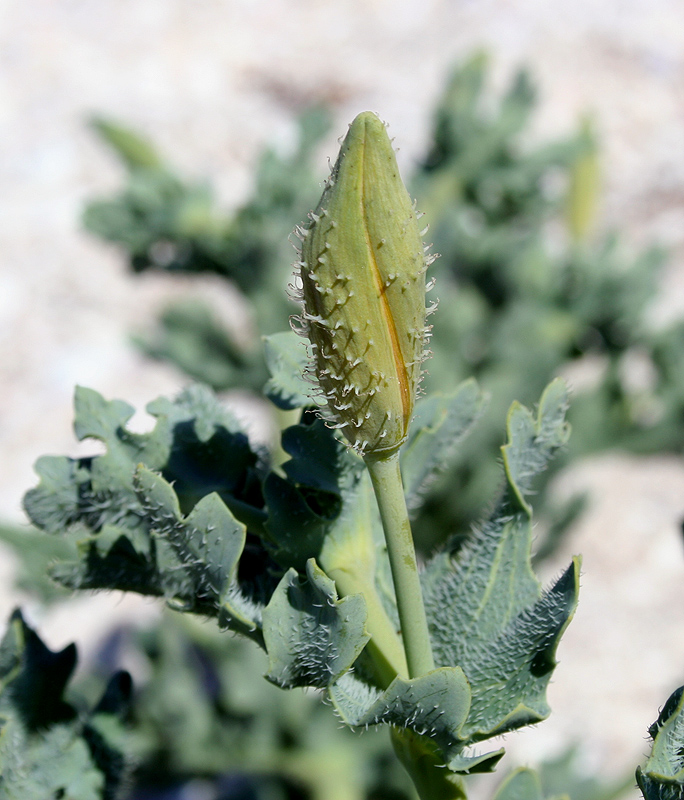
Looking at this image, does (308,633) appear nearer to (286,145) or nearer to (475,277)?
(475,277)

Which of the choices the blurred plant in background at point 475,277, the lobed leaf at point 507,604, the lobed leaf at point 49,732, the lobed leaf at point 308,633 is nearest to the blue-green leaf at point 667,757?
the lobed leaf at point 507,604

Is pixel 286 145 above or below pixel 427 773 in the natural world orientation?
above

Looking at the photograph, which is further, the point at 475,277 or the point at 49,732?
the point at 475,277

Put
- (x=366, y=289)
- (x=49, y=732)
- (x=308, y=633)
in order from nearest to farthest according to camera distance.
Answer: (x=366, y=289)
(x=308, y=633)
(x=49, y=732)

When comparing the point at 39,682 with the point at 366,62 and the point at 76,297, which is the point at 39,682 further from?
the point at 366,62

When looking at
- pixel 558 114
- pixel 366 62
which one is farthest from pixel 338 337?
pixel 366 62

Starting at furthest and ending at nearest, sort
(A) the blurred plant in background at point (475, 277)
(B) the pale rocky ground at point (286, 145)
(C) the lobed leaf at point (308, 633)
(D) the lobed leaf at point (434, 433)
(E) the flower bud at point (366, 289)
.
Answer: (B) the pale rocky ground at point (286, 145)
(A) the blurred plant in background at point (475, 277)
(D) the lobed leaf at point (434, 433)
(C) the lobed leaf at point (308, 633)
(E) the flower bud at point (366, 289)

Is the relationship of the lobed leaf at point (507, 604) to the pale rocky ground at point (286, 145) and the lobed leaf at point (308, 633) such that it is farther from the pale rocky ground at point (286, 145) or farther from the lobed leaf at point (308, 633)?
the pale rocky ground at point (286, 145)

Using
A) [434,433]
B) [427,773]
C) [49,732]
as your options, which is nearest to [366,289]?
[434,433]
